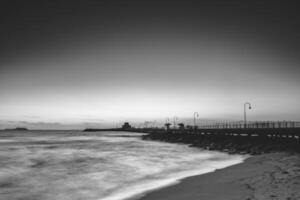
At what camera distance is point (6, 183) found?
1559 cm

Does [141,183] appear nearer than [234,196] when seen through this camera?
No

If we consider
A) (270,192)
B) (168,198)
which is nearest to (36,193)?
(168,198)

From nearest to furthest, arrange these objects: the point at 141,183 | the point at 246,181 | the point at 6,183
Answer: the point at 246,181 → the point at 141,183 → the point at 6,183

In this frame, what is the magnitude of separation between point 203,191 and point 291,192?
318 cm

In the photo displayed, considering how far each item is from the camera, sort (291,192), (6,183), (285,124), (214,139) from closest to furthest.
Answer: (291,192), (6,183), (214,139), (285,124)

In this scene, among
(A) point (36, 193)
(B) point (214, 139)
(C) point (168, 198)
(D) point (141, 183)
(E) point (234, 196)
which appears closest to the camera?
(E) point (234, 196)

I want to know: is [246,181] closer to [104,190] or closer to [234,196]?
[234,196]

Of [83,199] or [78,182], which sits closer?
[83,199]

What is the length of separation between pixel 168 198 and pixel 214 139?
1518 inches

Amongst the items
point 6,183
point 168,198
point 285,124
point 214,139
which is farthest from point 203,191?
point 285,124

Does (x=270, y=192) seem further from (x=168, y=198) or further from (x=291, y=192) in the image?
(x=168, y=198)

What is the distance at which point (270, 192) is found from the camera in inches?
318

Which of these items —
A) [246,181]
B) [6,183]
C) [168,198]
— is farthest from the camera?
[6,183]

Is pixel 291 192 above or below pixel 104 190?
above
